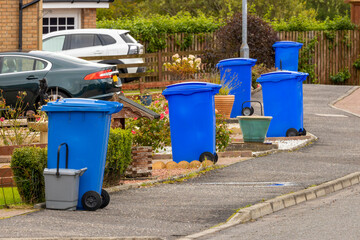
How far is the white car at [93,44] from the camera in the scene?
26.3 meters

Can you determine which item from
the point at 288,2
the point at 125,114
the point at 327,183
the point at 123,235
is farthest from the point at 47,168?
the point at 288,2

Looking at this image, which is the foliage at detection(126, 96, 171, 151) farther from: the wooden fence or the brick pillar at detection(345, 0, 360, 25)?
the brick pillar at detection(345, 0, 360, 25)

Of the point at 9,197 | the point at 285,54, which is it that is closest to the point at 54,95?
the point at 9,197

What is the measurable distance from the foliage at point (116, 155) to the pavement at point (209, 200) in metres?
0.36

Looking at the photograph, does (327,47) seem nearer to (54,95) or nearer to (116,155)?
(54,95)

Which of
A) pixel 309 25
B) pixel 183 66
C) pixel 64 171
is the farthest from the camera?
pixel 309 25

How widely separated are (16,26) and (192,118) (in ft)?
30.0

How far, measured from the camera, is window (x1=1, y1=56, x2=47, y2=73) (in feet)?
56.7

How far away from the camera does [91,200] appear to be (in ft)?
31.3

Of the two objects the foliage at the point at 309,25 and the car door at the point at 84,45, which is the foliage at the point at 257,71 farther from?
the car door at the point at 84,45

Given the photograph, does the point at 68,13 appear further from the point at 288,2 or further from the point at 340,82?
the point at 288,2

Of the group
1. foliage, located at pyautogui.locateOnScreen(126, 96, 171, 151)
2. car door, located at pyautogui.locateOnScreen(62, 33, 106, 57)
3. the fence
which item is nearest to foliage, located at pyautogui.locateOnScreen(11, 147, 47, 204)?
foliage, located at pyautogui.locateOnScreen(126, 96, 171, 151)

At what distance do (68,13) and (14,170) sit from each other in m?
20.1

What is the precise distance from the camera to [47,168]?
9602 millimetres
